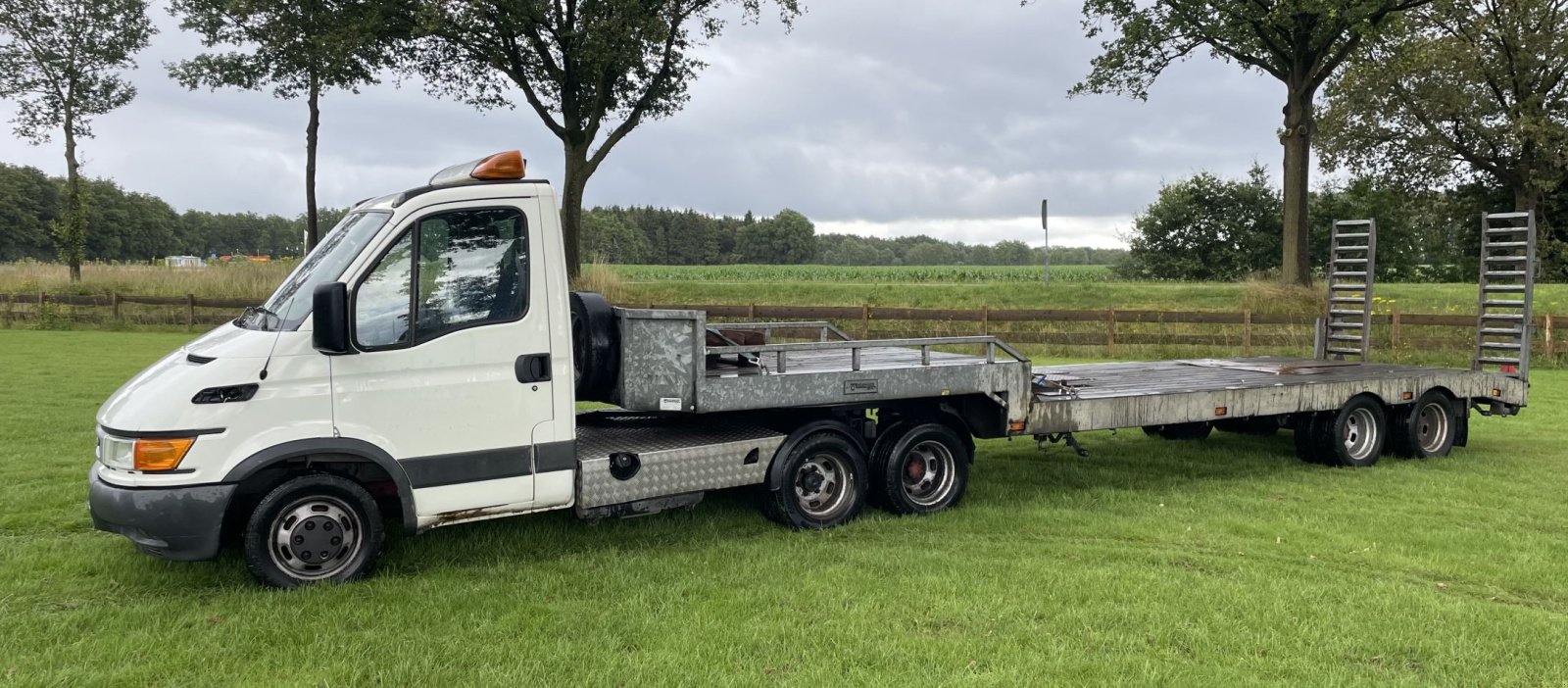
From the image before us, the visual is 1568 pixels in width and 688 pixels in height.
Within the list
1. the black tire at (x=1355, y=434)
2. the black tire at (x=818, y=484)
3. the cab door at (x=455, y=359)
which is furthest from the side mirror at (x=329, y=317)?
the black tire at (x=1355, y=434)

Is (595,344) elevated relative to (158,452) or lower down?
elevated

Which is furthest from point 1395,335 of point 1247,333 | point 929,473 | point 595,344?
point 595,344

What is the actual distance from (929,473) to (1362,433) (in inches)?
192

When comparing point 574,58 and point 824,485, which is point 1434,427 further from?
point 574,58

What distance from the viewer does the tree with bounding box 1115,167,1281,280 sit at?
138ft

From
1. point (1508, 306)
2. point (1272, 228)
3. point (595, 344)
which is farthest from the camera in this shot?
point (1272, 228)

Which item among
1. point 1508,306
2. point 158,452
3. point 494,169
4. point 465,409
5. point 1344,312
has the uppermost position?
point 494,169

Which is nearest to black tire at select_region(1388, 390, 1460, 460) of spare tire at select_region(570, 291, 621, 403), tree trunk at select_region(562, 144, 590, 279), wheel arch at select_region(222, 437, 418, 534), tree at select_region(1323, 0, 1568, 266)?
spare tire at select_region(570, 291, 621, 403)

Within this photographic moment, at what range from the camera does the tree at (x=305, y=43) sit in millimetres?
27234

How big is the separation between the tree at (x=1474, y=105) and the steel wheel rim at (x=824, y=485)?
33.8 m

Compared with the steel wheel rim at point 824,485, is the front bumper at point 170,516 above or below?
above

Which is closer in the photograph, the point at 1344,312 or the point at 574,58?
the point at 1344,312

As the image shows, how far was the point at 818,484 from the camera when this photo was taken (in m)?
7.10

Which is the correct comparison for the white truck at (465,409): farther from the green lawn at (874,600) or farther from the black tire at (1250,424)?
the black tire at (1250,424)
